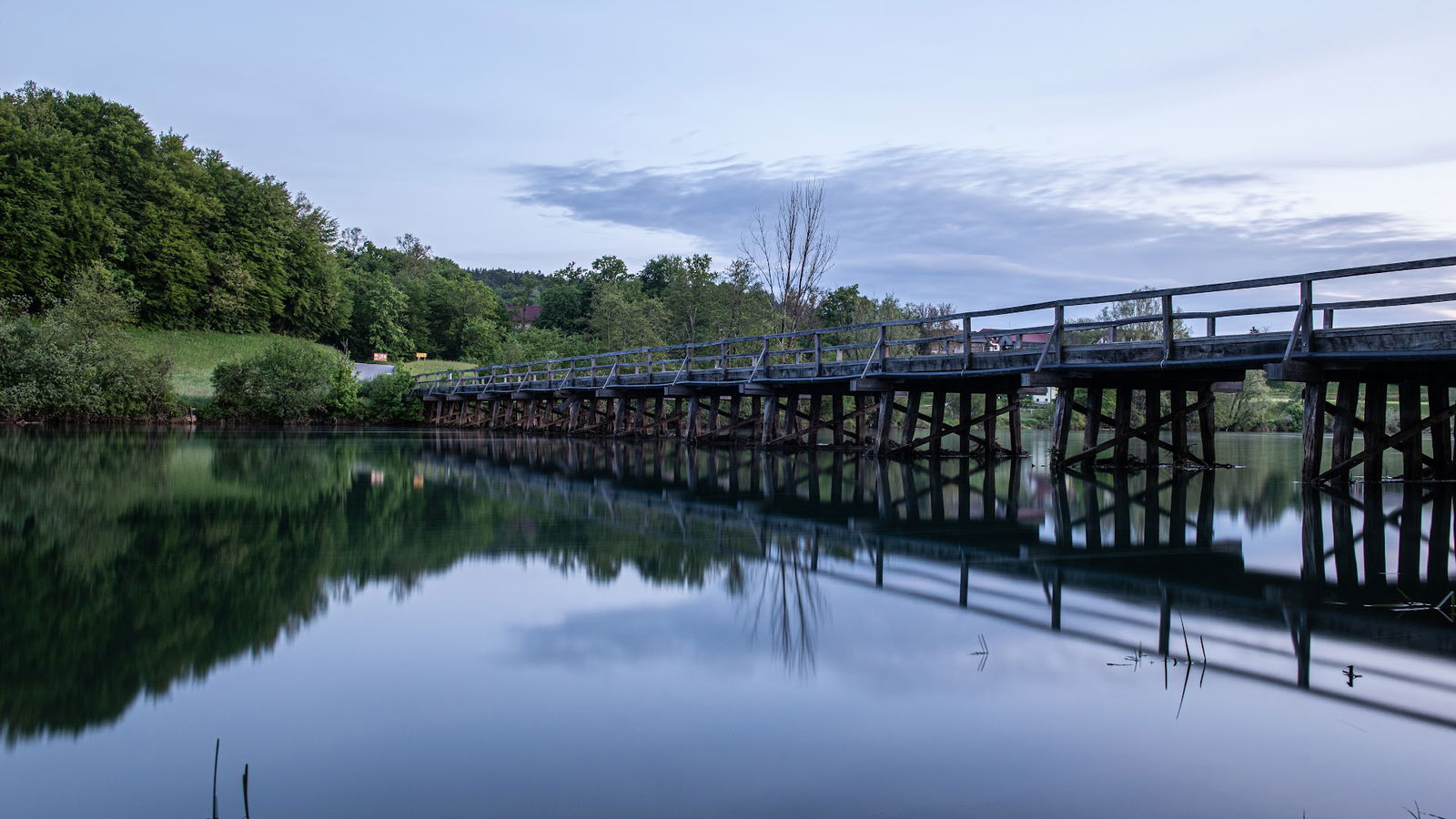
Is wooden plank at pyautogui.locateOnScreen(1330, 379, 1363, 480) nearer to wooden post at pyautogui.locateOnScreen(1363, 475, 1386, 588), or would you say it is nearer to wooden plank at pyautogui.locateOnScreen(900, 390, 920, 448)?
wooden post at pyautogui.locateOnScreen(1363, 475, 1386, 588)

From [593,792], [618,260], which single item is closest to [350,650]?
[593,792]

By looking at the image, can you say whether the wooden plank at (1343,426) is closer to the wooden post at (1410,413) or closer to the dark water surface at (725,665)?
the wooden post at (1410,413)

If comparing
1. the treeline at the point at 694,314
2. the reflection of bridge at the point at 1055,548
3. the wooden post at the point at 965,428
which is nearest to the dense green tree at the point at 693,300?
the treeline at the point at 694,314

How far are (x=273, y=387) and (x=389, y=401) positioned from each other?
4.81m

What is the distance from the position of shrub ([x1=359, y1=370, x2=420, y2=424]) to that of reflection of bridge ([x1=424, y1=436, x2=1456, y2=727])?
3021cm

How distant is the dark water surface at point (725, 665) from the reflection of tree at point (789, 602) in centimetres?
4

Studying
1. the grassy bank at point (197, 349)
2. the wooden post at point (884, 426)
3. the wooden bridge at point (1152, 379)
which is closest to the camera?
the wooden bridge at point (1152, 379)

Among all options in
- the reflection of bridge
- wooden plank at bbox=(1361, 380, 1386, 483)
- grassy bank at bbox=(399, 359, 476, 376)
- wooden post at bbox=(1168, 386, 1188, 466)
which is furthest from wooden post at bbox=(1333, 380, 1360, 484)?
grassy bank at bbox=(399, 359, 476, 376)

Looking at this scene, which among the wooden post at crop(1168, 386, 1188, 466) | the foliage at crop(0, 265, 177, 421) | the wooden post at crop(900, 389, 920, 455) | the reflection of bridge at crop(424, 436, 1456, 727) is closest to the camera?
the reflection of bridge at crop(424, 436, 1456, 727)

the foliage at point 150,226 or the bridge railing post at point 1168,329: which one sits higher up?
the foliage at point 150,226

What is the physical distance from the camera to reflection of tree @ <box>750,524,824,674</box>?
4398 millimetres

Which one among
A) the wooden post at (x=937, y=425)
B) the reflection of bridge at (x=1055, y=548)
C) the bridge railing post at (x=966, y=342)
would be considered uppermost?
the bridge railing post at (x=966, y=342)

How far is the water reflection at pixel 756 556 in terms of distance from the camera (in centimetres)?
416

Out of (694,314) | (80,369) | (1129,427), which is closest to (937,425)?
(1129,427)
